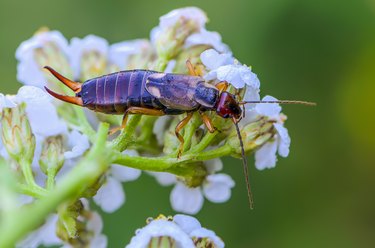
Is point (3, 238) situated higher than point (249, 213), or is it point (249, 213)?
point (249, 213)

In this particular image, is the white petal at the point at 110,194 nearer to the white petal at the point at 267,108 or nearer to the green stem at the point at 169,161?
the green stem at the point at 169,161

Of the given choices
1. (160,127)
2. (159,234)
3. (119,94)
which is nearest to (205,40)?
(160,127)

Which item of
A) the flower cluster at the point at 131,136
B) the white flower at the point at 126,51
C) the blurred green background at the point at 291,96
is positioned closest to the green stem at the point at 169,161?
the flower cluster at the point at 131,136

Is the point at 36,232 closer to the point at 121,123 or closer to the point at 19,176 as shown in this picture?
the point at 19,176

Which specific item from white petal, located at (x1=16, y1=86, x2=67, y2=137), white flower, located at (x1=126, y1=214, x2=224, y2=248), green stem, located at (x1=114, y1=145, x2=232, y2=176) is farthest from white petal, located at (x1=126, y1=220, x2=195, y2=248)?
white petal, located at (x1=16, y1=86, x2=67, y2=137)

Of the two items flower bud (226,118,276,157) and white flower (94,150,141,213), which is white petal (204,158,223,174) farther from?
white flower (94,150,141,213)

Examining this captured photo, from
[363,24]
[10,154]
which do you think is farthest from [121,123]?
[363,24]
